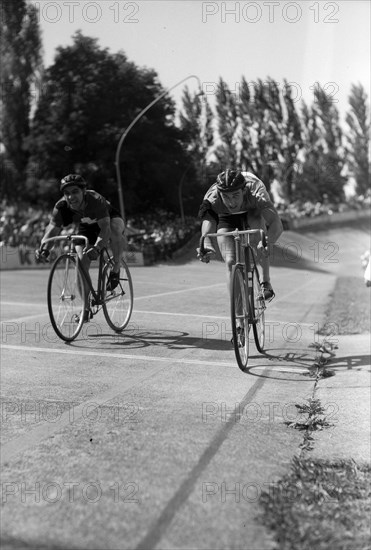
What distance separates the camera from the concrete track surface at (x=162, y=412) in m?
1.92

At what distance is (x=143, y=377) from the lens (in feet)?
8.46

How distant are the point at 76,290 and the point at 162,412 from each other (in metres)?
1.72

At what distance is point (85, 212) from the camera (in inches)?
66.3

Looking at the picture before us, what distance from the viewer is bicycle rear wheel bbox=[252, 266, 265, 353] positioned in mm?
1960

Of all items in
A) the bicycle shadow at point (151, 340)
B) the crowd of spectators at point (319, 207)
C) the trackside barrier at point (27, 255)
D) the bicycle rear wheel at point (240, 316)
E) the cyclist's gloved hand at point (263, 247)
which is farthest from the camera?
the bicycle shadow at point (151, 340)

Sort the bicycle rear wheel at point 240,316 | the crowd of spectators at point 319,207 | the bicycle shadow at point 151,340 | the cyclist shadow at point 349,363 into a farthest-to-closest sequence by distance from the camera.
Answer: the cyclist shadow at point 349,363 → the bicycle shadow at point 151,340 → the crowd of spectators at point 319,207 → the bicycle rear wheel at point 240,316

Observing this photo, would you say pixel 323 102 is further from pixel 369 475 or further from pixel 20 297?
pixel 20 297

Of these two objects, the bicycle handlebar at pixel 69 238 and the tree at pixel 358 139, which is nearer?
the bicycle handlebar at pixel 69 238

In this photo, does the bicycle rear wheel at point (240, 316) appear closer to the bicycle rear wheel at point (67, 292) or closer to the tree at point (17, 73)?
the bicycle rear wheel at point (67, 292)

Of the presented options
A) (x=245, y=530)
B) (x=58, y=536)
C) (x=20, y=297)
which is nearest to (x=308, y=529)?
(x=245, y=530)

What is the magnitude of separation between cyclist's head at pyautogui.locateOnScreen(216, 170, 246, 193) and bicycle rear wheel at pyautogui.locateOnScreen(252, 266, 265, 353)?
0.27 metres

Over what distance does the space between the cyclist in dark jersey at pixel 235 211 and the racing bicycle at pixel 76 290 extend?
0.31 meters

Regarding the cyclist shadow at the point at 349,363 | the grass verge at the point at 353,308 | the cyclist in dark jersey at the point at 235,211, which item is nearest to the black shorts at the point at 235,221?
the cyclist in dark jersey at the point at 235,211

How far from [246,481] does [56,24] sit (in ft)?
5.35
